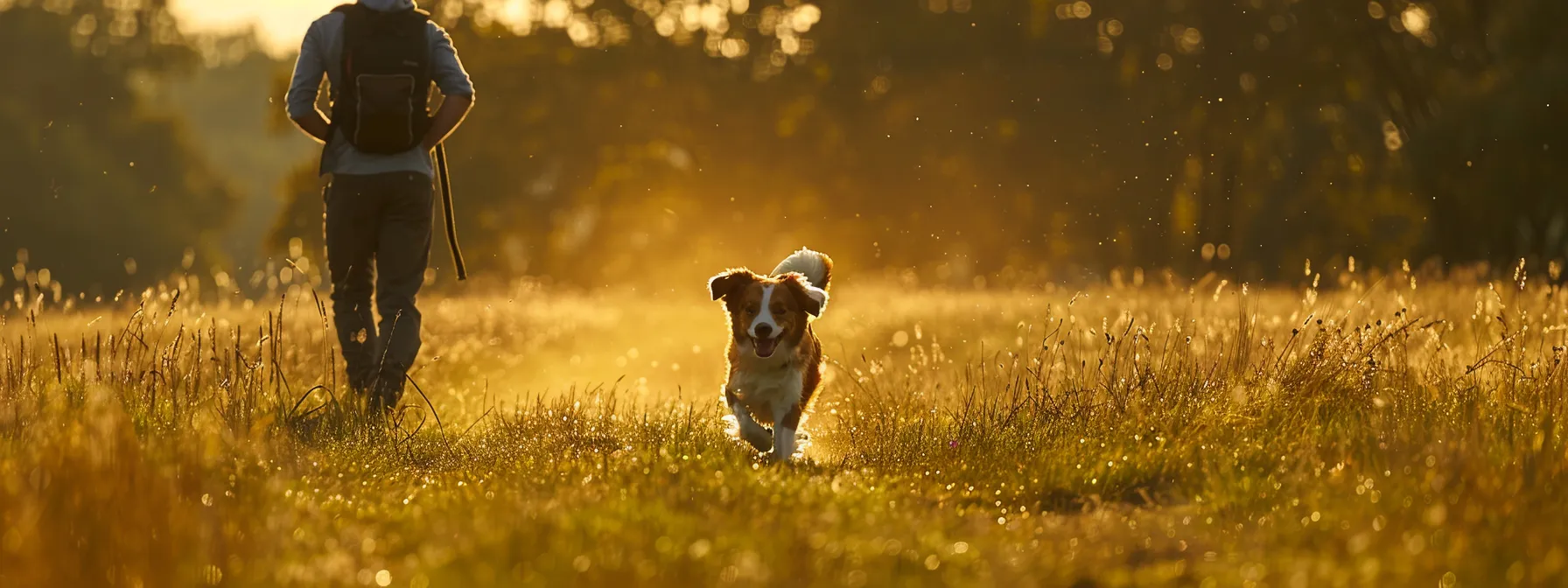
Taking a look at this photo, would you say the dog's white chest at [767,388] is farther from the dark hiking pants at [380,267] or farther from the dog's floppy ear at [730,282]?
the dark hiking pants at [380,267]

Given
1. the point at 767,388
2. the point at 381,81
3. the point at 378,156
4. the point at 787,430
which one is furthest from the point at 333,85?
the point at 787,430

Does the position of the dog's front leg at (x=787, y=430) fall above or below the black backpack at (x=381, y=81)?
below

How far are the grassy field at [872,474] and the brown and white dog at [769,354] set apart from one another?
0.76ft

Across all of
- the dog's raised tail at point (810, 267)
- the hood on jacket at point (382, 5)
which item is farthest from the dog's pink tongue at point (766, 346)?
the hood on jacket at point (382, 5)

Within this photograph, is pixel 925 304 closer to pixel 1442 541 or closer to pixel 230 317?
pixel 230 317

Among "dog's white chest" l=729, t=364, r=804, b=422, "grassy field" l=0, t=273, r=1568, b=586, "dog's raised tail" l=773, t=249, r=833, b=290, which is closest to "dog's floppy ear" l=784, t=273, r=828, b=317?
"dog's white chest" l=729, t=364, r=804, b=422

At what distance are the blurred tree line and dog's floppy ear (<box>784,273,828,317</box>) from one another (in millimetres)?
15908

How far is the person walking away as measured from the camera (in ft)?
27.1

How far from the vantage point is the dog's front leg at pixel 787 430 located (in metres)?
7.84

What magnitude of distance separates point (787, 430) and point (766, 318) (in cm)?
59

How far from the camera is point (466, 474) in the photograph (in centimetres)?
641

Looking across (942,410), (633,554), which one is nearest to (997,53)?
(942,410)

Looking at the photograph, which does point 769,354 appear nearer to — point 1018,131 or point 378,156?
point 378,156

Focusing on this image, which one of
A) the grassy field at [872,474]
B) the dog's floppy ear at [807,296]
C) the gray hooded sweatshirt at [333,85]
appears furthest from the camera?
the gray hooded sweatshirt at [333,85]
